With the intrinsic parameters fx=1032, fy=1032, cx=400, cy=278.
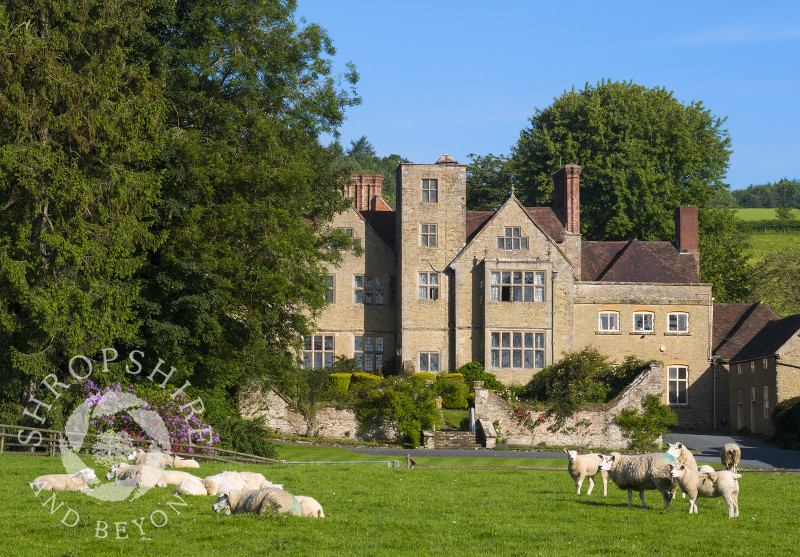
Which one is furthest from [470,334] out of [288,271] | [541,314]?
[288,271]

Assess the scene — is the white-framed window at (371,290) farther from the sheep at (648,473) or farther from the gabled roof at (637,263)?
the sheep at (648,473)

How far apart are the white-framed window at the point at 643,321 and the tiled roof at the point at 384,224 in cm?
1241

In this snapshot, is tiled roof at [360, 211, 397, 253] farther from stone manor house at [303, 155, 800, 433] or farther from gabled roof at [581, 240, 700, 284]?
gabled roof at [581, 240, 700, 284]

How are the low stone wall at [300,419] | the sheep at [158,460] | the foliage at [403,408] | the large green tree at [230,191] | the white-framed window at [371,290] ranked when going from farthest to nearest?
the white-framed window at [371,290] < the low stone wall at [300,419] < the foliage at [403,408] < the large green tree at [230,191] < the sheep at [158,460]

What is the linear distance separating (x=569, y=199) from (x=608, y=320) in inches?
289

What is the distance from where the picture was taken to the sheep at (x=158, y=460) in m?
23.1

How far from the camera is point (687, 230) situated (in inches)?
2186

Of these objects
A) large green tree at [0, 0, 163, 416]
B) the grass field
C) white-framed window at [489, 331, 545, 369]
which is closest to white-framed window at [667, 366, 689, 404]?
white-framed window at [489, 331, 545, 369]

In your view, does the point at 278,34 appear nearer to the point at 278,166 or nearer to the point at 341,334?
the point at 278,166

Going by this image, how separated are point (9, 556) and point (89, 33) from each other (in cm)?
2207

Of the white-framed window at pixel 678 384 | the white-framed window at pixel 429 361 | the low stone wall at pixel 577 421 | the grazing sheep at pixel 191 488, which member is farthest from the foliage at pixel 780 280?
the grazing sheep at pixel 191 488

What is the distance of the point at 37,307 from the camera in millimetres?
29016

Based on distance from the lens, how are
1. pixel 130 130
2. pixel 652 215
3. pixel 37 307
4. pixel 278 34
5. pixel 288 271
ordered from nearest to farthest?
1. pixel 37 307
2. pixel 130 130
3. pixel 288 271
4. pixel 278 34
5. pixel 652 215

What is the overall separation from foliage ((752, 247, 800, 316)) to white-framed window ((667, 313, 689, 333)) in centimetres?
2155
